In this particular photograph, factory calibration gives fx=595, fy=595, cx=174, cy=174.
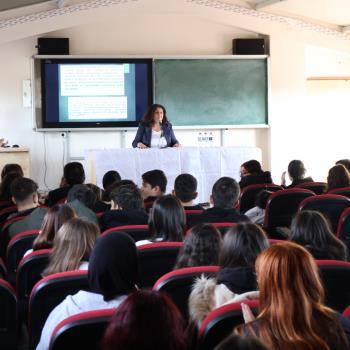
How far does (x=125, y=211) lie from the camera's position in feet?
13.2

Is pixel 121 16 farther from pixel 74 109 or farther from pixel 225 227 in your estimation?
pixel 225 227

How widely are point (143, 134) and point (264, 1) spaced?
340 centimetres

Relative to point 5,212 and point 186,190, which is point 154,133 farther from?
point 5,212

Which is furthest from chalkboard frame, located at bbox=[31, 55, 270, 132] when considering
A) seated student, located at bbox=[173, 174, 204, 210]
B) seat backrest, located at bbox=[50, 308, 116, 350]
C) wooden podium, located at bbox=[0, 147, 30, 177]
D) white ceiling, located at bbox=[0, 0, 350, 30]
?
seat backrest, located at bbox=[50, 308, 116, 350]

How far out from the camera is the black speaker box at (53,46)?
9.30m

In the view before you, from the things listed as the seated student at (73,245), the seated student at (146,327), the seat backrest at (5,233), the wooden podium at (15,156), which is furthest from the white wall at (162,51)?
the seated student at (146,327)

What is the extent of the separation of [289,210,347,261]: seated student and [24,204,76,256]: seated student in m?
1.26

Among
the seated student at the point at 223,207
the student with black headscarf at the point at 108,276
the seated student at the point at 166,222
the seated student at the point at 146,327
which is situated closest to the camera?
the seated student at the point at 146,327

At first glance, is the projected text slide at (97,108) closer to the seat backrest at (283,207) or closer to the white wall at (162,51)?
the white wall at (162,51)

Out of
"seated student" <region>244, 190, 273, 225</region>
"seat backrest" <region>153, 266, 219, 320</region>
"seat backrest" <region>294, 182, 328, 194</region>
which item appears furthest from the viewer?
"seat backrest" <region>294, 182, 328, 194</region>

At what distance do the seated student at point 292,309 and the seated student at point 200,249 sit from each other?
2.91 ft

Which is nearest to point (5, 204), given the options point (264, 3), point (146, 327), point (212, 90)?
point (146, 327)

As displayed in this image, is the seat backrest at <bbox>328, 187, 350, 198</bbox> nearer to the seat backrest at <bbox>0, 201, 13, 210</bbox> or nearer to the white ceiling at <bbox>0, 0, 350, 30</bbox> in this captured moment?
the seat backrest at <bbox>0, 201, 13, 210</bbox>

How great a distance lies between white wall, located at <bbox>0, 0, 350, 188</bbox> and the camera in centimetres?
943
